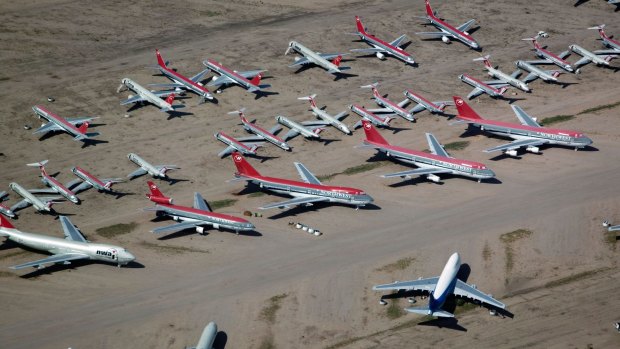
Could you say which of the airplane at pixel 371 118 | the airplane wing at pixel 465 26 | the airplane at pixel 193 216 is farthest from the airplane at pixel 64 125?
the airplane wing at pixel 465 26

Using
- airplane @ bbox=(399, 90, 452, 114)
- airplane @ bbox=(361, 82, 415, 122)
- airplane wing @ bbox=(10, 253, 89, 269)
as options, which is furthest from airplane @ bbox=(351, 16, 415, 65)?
airplane wing @ bbox=(10, 253, 89, 269)

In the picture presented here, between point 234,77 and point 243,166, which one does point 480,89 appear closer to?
point 234,77

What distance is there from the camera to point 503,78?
15512 centimetres

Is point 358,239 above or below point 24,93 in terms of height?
below

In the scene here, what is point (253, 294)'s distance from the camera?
99500 millimetres

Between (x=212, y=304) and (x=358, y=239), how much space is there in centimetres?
2337

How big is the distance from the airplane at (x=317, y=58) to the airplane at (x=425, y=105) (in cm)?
1792

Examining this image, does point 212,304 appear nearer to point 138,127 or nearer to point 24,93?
point 138,127

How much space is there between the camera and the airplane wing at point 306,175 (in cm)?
12075

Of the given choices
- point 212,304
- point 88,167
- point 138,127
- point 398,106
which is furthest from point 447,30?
point 212,304

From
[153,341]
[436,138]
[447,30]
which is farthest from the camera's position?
[447,30]

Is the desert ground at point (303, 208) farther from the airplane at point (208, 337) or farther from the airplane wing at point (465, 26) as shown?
the airplane wing at point (465, 26)

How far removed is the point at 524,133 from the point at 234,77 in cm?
5434

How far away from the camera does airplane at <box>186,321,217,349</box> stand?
87.4 meters
